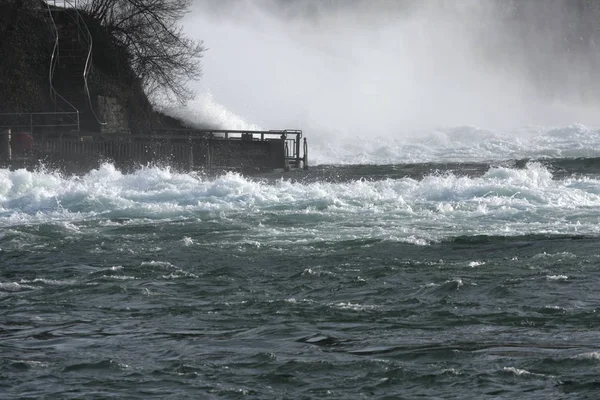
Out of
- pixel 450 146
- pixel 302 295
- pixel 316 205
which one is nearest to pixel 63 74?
pixel 316 205

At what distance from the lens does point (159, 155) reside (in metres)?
37.3

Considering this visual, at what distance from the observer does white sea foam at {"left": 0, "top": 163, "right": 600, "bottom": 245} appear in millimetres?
21359

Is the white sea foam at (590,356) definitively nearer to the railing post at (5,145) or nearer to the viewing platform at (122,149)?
the viewing platform at (122,149)

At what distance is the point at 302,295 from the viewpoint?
14.7 metres

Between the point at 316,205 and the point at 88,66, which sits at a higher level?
the point at 88,66

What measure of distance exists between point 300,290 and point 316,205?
10.6m

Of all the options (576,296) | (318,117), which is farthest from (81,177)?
(318,117)

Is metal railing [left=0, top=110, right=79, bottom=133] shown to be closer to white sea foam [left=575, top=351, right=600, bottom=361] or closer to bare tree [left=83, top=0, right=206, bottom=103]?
bare tree [left=83, top=0, right=206, bottom=103]

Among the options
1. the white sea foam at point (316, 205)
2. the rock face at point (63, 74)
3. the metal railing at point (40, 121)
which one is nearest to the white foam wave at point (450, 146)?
the rock face at point (63, 74)

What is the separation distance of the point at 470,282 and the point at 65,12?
31.0 meters

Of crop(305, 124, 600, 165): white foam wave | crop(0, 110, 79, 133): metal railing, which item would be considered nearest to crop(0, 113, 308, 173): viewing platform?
crop(0, 110, 79, 133): metal railing

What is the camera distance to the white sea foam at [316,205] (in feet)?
70.1

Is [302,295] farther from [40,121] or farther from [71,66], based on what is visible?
A: [71,66]

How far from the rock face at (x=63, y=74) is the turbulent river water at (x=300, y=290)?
13.1 meters
